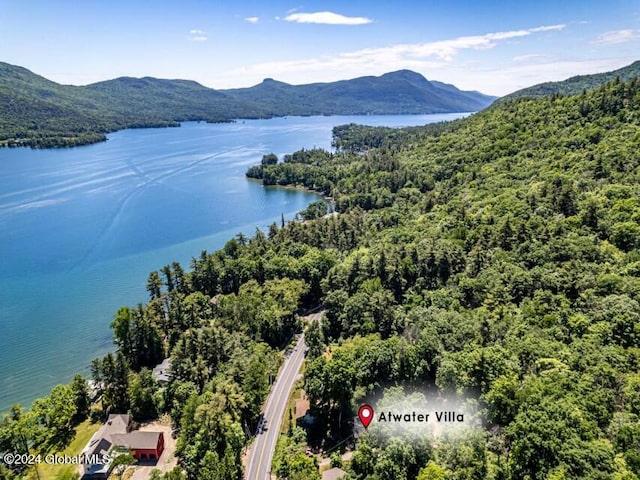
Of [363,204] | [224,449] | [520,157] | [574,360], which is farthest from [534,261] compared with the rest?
[363,204]

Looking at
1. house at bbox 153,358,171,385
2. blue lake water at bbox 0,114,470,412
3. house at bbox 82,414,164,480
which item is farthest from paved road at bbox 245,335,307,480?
blue lake water at bbox 0,114,470,412

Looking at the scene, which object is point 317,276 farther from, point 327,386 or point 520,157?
point 520,157

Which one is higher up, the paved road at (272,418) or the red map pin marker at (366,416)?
the red map pin marker at (366,416)

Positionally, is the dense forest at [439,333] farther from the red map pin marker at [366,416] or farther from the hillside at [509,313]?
the red map pin marker at [366,416]

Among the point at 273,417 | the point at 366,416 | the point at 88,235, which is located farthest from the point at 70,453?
the point at 88,235

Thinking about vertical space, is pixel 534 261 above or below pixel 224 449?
above

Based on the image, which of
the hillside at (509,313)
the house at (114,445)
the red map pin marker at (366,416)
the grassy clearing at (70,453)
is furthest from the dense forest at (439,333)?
the house at (114,445)

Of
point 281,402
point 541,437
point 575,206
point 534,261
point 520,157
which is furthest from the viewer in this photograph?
point 520,157

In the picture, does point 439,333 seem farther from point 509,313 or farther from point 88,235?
point 88,235
